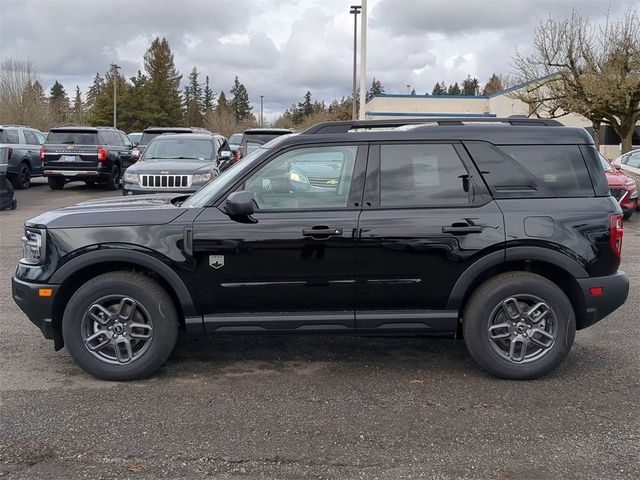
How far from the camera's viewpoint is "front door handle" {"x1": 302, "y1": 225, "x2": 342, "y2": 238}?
429 centimetres

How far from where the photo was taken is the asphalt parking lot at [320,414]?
3297mm

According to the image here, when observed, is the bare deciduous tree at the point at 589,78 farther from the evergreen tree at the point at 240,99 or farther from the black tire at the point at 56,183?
the evergreen tree at the point at 240,99

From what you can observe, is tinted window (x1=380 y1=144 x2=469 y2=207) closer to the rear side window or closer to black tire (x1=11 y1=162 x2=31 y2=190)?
the rear side window

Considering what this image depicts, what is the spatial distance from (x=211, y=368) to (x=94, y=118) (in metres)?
66.8

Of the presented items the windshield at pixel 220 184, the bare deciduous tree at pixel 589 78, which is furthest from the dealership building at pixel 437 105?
the windshield at pixel 220 184

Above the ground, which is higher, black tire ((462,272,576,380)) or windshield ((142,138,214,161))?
windshield ((142,138,214,161))

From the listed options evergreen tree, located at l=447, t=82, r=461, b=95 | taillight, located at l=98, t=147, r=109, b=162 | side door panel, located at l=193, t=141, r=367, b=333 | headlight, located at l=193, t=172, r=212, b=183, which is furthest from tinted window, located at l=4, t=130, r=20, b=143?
evergreen tree, located at l=447, t=82, r=461, b=95

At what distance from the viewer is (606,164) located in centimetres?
1345

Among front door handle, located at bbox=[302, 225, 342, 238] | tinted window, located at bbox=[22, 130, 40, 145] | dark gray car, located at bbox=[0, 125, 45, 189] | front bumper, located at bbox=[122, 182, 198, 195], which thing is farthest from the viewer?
tinted window, located at bbox=[22, 130, 40, 145]

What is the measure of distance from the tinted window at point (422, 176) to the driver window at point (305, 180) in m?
0.28

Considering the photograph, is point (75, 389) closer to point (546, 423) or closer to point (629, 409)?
point (546, 423)

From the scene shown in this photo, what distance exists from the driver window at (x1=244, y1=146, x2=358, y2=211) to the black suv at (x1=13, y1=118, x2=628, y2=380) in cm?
1

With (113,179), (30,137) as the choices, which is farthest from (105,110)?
(113,179)

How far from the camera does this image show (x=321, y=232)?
4289 mm
